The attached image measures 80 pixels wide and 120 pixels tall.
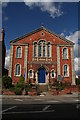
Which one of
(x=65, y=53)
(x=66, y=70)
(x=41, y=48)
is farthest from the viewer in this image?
(x=65, y=53)

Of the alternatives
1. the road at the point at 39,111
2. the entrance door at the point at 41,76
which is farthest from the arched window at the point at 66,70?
the road at the point at 39,111

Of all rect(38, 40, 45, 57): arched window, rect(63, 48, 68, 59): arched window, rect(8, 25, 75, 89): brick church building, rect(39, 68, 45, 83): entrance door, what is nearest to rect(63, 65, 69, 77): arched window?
rect(8, 25, 75, 89): brick church building

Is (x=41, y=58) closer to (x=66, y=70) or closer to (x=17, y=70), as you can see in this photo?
(x=17, y=70)

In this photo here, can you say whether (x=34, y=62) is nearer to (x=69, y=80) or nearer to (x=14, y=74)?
(x=14, y=74)

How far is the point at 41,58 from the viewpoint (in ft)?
99.1

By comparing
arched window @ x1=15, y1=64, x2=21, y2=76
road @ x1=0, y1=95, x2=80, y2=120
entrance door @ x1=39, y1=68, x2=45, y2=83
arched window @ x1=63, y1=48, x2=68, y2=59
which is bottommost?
road @ x1=0, y1=95, x2=80, y2=120

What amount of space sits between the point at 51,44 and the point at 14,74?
9.96m

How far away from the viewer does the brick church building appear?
29609 mm

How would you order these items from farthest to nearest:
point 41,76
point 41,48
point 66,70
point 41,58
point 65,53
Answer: point 65,53 → point 41,48 → point 66,70 → point 41,58 → point 41,76

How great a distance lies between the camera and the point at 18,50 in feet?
101

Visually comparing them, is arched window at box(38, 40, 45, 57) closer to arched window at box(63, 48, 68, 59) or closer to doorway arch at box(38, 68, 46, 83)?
doorway arch at box(38, 68, 46, 83)

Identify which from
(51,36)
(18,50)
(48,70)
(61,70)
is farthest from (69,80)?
(18,50)

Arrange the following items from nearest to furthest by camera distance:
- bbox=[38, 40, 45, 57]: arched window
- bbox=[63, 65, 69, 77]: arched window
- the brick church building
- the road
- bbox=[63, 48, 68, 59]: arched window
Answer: the road → the brick church building → bbox=[63, 65, 69, 77]: arched window → bbox=[38, 40, 45, 57]: arched window → bbox=[63, 48, 68, 59]: arched window

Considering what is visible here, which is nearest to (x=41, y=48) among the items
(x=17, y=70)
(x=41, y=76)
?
(x=41, y=76)
